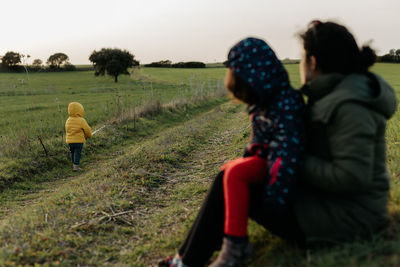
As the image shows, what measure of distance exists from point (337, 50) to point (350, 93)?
0.36 meters

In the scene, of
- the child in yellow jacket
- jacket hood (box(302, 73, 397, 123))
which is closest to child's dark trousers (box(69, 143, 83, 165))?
the child in yellow jacket

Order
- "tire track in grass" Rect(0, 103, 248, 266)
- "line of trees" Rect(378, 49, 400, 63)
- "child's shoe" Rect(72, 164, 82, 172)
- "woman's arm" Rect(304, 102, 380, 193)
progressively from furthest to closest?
"line of trees" Rect(378, 49, 400, 63) < "child's shoe" Rect(72, 164, 82, 172) < "tire track in grass" Rect(0, 103, 248, 266) < "woman's arm" Rect(304, 102, 380, 193)

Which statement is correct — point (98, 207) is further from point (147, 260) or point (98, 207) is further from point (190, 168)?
point (190, 168)

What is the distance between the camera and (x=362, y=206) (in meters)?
2.14

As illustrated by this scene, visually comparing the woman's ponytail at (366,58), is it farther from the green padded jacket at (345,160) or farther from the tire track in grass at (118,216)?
the tire track in grass at (118,216)

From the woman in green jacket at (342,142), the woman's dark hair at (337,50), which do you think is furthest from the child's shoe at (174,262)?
the woman's dark hair at (337,50)

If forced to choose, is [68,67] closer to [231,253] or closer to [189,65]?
[189,65]

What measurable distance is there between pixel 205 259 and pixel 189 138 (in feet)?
22.0

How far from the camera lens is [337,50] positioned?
2.21 metres

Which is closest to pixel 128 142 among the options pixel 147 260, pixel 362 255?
pixel 147 260

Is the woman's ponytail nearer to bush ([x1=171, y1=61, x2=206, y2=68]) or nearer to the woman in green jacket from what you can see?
the woman in green jacket

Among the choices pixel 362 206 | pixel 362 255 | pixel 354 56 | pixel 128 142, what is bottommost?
pixel 128 142

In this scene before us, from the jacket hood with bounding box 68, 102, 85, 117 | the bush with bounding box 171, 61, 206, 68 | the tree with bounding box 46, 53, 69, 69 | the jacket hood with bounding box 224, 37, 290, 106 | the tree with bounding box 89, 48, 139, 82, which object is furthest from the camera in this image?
the bush with bounding box 171, 61, 206, 68

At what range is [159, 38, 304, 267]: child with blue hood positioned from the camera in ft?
7.10
